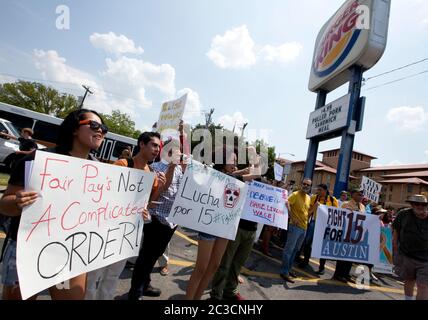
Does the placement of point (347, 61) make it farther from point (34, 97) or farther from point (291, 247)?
point (34, 97)

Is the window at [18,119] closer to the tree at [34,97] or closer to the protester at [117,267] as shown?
the protester at [117,267]

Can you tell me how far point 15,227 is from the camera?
162cm

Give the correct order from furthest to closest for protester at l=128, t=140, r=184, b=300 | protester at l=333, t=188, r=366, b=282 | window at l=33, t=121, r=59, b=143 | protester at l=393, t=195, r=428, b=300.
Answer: window at l=33, t=121, r=59, b=143
protester at l=333, t=188, r=366, b=282
protester at l=393, t=195, r=428, b=300
protester at l=128, t=140, r=184, b=300

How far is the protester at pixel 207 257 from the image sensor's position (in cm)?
275

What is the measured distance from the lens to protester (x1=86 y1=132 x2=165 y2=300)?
2143mm

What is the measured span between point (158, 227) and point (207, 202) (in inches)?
23.1

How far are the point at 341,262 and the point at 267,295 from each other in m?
2.71

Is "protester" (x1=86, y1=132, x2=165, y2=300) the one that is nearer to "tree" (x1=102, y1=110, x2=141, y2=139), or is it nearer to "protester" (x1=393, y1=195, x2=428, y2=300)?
"protester" (x1=393, y1=195, x2=428, y2=300)

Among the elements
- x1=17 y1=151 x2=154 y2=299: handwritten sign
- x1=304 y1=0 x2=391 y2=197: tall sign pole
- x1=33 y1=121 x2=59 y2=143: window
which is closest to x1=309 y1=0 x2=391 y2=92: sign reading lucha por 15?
x1=304 y1=0 x2=391 y2=197: tall sign pole

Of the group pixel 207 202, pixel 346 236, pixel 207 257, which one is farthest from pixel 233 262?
pixel 346 236

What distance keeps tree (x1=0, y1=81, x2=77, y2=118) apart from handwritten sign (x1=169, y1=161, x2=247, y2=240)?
148ft

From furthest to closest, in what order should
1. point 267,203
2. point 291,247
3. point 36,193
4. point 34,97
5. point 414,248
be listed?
1. point 34,97
2. point 291,247
3. point 267,203
4. point 414,248
5. point 36,193

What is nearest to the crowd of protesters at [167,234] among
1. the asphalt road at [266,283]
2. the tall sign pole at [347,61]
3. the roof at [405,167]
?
the asphalt road at [266,283]

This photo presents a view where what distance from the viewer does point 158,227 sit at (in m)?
2.78
